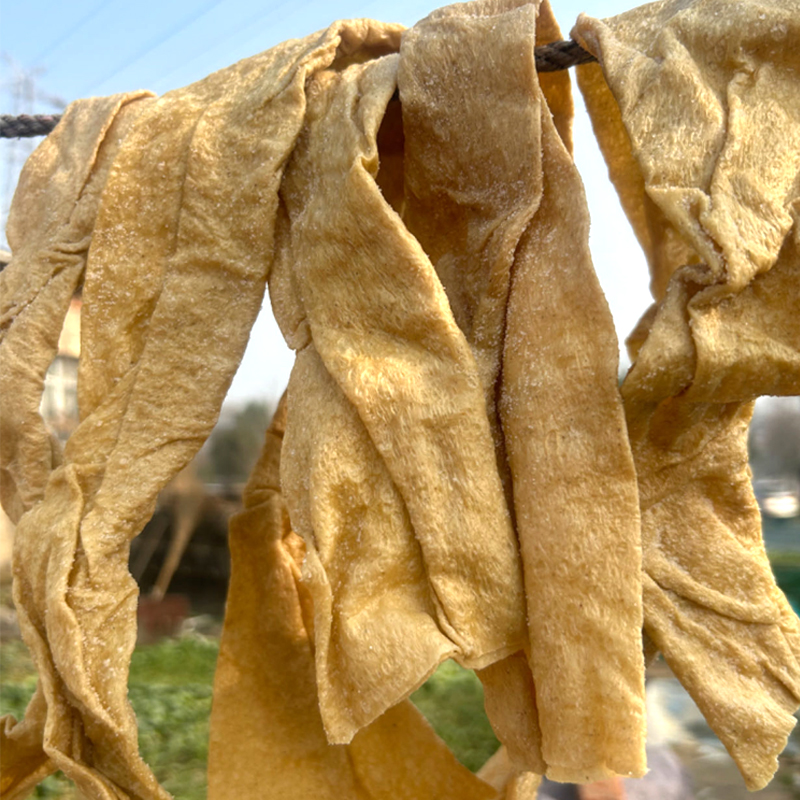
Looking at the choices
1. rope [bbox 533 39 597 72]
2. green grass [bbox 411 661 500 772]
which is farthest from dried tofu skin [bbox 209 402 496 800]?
rope [bbox 533 39 597 72]

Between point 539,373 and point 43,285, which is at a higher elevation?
point 43,285

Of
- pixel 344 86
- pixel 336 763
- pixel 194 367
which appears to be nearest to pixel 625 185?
pixel 344 86

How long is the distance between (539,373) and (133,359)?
51cm

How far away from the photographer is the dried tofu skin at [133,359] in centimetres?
79

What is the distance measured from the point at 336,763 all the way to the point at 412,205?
0.87 m

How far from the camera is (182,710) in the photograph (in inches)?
68.2

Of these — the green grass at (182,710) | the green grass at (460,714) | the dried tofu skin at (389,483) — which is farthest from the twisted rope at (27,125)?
the green grass at (460,714)

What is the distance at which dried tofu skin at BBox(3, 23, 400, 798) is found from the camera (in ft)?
2.59

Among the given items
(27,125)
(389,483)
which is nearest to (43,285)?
(27,125)

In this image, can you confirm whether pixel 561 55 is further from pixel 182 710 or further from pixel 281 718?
pixel 182 710

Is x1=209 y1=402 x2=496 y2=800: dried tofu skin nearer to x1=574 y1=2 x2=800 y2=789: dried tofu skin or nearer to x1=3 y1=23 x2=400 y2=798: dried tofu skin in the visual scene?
x1=3 y1=23 x2=400 y2=798: dried tofu skin

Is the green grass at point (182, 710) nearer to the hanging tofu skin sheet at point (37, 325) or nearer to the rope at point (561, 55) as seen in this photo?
the hanging tofu skin sheet at point (37, 325)

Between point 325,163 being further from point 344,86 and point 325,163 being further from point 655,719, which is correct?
point 655,719

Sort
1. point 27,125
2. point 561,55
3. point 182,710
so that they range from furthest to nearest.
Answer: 1. point 182,710
2. point 27,125
3. point 561,55
